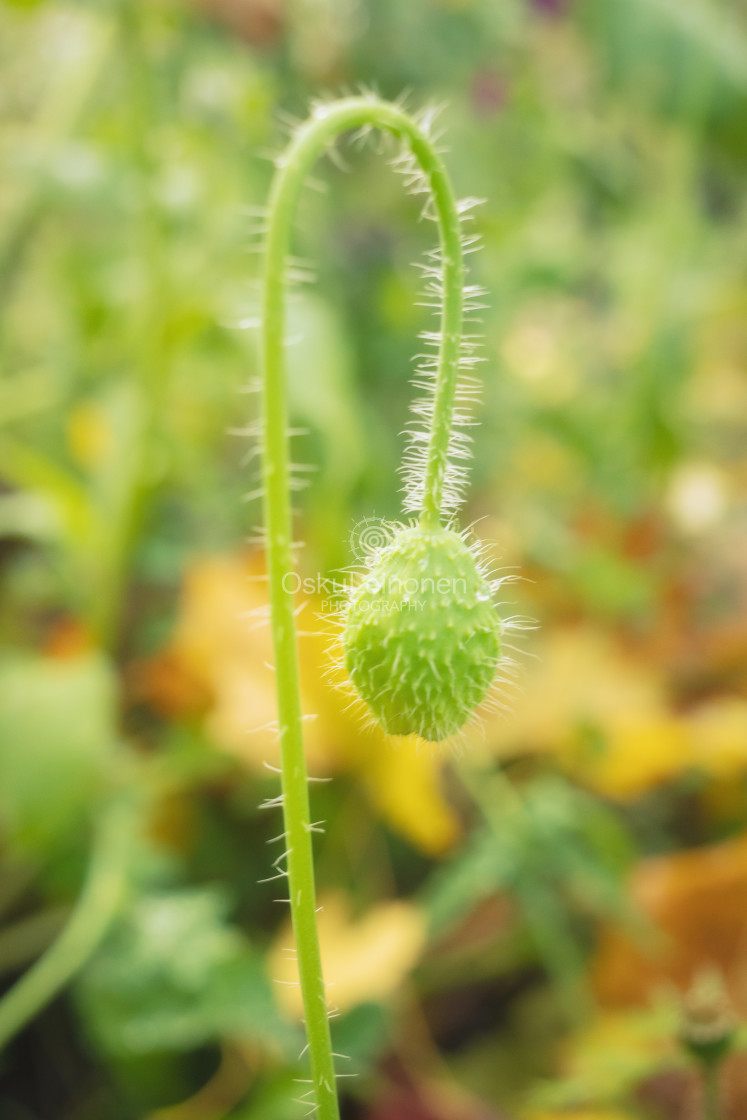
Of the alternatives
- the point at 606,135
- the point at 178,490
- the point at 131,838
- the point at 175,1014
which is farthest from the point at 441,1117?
the point at 606,135

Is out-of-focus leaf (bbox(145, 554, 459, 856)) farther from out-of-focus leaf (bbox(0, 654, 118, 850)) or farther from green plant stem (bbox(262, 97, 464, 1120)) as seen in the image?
green plant stem (bbox(262, 97, 464, 1120))

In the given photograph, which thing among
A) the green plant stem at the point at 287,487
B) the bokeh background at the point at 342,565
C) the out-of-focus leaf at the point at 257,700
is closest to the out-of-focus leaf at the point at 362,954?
the bokeh background at the point at 342,565

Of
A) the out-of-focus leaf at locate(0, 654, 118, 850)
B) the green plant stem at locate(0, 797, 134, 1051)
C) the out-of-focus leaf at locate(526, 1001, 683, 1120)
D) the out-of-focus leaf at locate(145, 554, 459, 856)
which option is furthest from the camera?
the out-of-focus leaf at locate(145, 554, 459, 856)

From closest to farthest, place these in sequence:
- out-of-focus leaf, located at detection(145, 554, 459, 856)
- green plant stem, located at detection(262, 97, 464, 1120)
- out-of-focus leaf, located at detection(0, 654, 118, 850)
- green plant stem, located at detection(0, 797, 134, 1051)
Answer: green plant stem, located at detection(262, 97, 464, 1120) → green plant stem, located at detection(0, 797, 134, 1051) → out-of-focus leaf, located at detection(0, 654, 118, 850) → out-of-focus leaf, located at detection(145, 554, 459, 856)

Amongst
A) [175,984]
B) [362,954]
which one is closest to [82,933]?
[175,984]

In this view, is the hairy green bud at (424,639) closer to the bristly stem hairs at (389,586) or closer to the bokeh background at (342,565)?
the bristly stem hairs at (389,586)

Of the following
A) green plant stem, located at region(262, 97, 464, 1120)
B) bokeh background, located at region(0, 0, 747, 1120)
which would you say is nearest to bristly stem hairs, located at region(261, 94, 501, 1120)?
green plant stem, located at region(262, 97, 464, 1120)

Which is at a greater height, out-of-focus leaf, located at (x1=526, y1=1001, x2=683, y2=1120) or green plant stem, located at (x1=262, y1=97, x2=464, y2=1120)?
green plant stem, located at (x1=262, y1=97, x2=464, y2=1120)

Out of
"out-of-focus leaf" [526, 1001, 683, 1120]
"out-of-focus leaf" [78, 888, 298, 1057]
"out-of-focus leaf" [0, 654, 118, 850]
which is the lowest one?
"out-of-focus leaf" [526, 1001, 683, 1120]

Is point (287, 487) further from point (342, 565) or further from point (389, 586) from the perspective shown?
point (342, 565)
